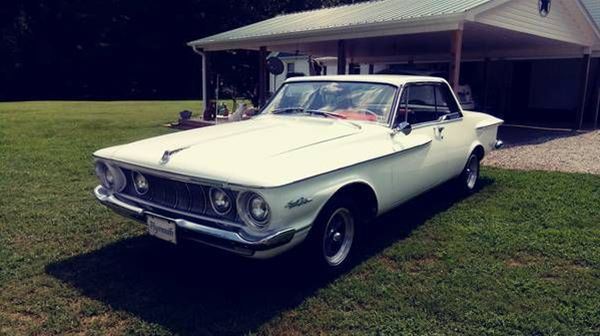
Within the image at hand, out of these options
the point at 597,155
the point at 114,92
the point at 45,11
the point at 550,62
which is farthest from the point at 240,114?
the point at 45,11

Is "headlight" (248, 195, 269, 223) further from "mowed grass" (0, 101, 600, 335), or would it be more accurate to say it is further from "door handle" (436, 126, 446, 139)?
"door handle" (436, 126, 446, 139)

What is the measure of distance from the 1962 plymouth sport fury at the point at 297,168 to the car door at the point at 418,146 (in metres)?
0.01

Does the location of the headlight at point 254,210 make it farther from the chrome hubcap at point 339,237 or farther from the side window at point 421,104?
the side window at point 421,104

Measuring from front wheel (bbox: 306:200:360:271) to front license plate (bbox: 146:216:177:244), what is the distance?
38.8 inches

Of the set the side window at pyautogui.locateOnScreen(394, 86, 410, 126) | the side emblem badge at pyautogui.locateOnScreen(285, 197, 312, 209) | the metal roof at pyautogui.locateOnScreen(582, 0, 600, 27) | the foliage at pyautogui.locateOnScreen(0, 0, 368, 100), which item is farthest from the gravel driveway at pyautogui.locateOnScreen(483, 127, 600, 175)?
the foliage at pyautogui.locateOnScreen(0, 0, 368, 100)

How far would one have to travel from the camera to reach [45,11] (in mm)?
37938

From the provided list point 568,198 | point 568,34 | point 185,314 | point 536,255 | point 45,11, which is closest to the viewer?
point 185,314

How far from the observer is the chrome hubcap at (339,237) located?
A: 12.5 ft

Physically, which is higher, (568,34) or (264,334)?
(568,34)

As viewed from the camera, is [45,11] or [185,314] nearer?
[185,314]

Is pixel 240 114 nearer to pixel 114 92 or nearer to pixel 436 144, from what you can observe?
pixel 436 144

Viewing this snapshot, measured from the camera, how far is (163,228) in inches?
139

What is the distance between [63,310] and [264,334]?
56.9 inches

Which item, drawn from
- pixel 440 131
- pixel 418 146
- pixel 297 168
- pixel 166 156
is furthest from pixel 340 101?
pixel 166 156
